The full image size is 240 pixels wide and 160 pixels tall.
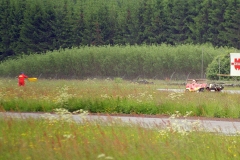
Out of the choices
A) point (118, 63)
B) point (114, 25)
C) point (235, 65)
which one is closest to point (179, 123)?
point (235, 65)

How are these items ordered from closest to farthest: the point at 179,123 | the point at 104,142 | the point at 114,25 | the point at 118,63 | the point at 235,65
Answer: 1. the point at 104,142
2. the point at 179,123
3. the point at 235,65
4. the point at 118,63
5. the point at 114,25

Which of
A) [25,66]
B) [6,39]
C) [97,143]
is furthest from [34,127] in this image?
[6,39]

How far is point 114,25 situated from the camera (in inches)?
3516

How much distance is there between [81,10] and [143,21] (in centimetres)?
942

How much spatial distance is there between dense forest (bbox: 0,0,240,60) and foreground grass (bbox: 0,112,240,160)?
2750 inches

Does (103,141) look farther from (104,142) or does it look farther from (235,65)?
(235,65)

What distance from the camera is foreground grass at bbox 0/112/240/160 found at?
38.0ft

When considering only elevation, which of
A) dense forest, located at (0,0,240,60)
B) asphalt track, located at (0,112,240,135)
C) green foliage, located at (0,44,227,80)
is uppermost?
asphalt track, located at (0,112,240,135)

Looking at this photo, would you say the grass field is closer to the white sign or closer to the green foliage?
the white sign

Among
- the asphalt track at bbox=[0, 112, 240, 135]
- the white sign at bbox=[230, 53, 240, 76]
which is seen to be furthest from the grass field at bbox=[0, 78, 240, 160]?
the white sign at bbox=[230, 53, 240, 76]

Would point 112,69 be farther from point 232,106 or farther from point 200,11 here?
point 232,106

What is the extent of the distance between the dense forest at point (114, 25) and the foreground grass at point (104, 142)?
69.8 m

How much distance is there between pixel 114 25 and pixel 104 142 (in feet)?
253

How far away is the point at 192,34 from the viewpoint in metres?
87.2
